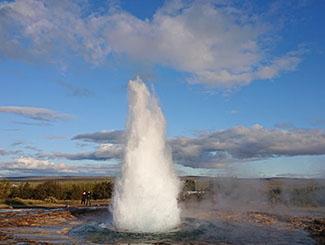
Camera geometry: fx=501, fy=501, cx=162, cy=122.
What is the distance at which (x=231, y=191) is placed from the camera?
2190 inches

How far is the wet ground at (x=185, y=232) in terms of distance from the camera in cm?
1880

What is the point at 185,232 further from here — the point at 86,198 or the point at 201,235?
the point at 86,198

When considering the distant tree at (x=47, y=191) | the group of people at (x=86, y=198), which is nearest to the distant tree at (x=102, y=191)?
the distant tree at (x=47, y=191)

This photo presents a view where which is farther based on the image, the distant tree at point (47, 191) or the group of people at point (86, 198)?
the distant tree at point (47, 191)

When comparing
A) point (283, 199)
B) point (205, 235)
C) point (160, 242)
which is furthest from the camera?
point (283, 199)

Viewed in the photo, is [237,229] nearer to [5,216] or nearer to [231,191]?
[5,216]

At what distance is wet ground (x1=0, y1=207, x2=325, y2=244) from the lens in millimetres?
18797

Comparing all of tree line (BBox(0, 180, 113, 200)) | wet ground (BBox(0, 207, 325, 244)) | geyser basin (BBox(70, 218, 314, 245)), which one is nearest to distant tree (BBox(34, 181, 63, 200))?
tree line (BBox(0, 180, 113, 200))

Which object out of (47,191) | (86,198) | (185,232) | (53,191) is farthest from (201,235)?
(47,191)

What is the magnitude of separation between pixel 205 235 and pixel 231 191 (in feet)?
118

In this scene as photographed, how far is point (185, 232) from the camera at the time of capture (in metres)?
20.9

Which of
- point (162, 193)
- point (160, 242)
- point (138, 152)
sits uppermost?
point (138, 152)

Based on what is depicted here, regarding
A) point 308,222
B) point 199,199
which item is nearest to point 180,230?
point 308,222

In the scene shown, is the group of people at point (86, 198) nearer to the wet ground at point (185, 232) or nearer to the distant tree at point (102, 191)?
the distant tree at point (102, 191)
